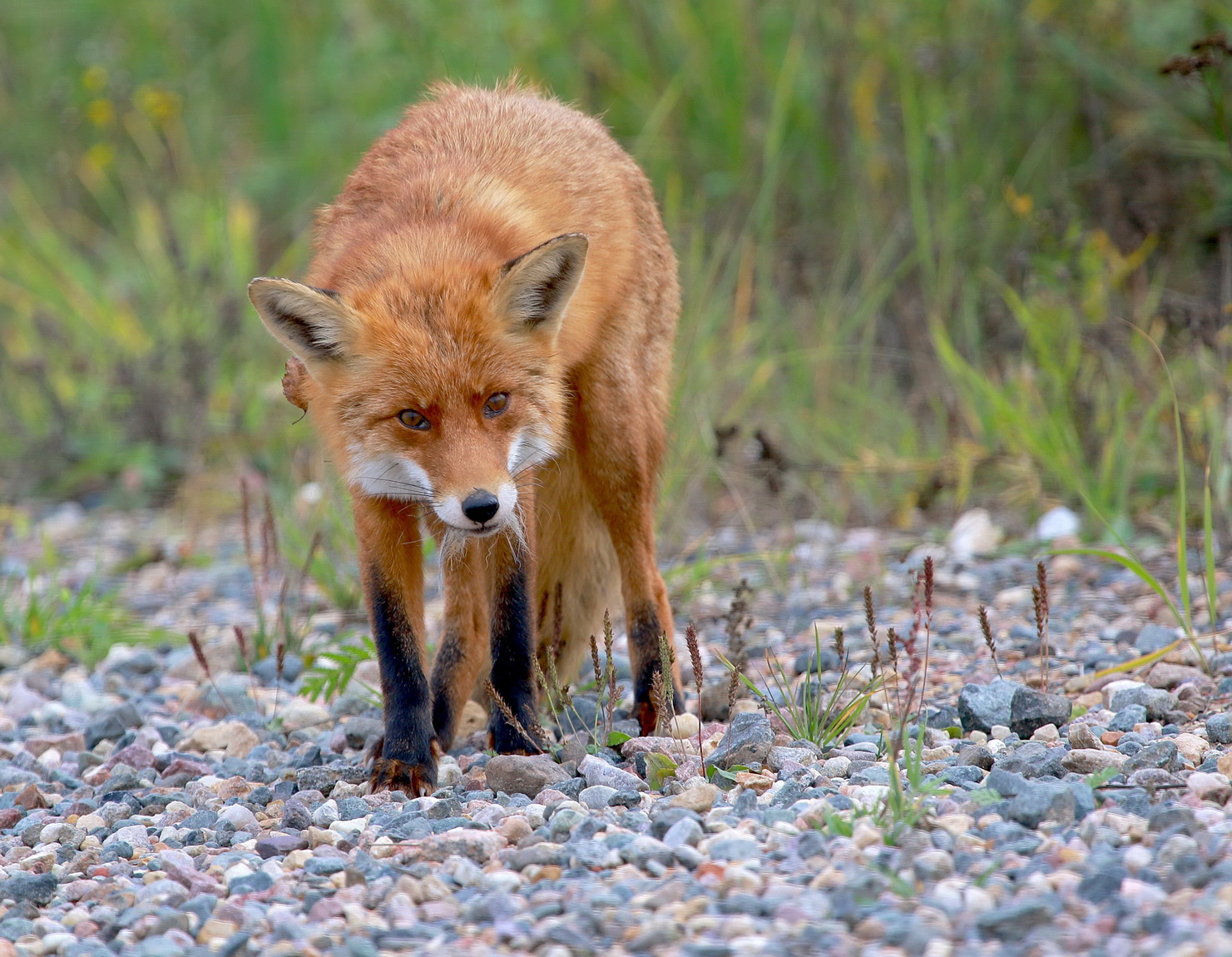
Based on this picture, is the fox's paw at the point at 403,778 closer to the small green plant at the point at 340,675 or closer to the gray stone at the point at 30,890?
the small green plant at the point at 340,675

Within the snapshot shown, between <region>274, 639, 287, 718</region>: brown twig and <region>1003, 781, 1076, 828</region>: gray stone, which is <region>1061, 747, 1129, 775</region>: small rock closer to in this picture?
<region>1003, 781, 1076, 828</region>: gray stone

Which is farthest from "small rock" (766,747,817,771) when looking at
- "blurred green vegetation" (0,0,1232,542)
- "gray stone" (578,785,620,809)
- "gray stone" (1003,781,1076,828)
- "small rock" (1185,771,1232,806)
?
"blurred green vegetation" (0,0,1232,542)

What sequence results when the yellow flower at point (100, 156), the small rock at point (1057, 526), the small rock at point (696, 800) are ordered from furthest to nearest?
the yellow flower at point (100, 156) < the small rock at point (1057, 526) < the small rock at point (696, 800)

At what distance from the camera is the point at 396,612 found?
3662mm

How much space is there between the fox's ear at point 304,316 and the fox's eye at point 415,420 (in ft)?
0.87

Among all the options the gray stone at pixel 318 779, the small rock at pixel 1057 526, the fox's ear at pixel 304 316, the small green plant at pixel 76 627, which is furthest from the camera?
Answer: the small rock at pixel 1057 526

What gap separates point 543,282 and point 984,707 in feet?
5.30

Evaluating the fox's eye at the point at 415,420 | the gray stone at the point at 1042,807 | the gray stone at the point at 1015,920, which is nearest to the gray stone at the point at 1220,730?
the gray stone at the point at 1042,807

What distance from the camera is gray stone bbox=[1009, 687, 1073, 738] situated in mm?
3377

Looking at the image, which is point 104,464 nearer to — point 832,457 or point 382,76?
point 382,76

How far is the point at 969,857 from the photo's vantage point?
2486mm

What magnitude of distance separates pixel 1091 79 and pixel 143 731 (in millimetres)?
5950

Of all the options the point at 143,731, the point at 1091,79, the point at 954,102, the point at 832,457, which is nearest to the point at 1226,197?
the point at 1091,79

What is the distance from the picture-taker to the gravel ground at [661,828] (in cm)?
232
